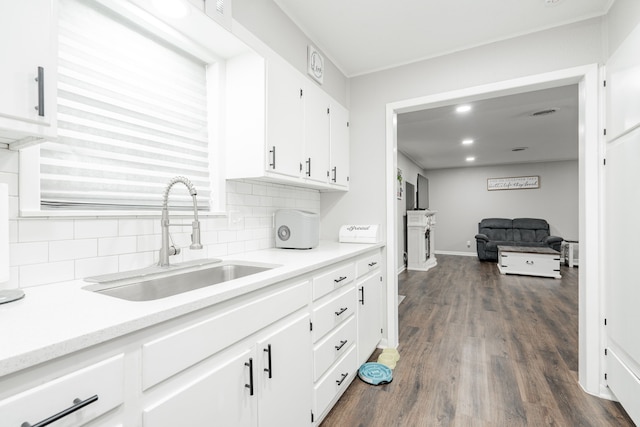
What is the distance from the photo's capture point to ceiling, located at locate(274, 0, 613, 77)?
2012 millimetres

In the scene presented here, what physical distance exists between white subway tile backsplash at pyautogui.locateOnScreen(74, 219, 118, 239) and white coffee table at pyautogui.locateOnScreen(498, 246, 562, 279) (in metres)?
6.67

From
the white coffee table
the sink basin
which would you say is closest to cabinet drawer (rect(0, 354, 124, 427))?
the sink basin

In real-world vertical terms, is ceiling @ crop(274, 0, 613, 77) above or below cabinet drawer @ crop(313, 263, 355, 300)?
above

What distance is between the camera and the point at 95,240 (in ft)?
4.11

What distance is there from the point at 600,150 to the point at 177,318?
261cm

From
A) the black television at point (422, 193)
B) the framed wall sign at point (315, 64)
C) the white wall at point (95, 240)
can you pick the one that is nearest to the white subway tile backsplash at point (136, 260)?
the white wall at point (95, 240)

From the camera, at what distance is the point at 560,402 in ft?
6.35

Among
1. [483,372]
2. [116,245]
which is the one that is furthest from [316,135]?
[483,372]

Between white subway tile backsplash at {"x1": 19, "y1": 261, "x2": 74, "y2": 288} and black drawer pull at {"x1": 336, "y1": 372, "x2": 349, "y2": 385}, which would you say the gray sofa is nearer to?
black drawer pull at {"x1": 336, "y1": 372, "x2": 349, "y2": 385}

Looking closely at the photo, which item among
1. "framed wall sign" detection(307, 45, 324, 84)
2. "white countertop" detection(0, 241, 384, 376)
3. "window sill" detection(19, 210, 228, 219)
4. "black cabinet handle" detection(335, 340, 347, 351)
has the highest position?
"framed wall sign" detection(307, 45, 324, 84)

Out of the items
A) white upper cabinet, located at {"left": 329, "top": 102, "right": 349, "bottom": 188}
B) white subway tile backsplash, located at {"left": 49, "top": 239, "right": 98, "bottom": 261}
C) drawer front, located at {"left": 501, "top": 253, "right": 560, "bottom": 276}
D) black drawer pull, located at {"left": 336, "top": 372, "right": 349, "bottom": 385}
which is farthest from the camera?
drawer front, located at {"left": 501, "top": 253, "right": 560, "bottom": 276}

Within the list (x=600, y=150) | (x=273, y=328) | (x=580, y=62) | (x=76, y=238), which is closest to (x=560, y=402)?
(x=600, y=150)

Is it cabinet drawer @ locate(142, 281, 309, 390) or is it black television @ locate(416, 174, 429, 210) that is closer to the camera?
cabinet drawer @ locate(142, 281, 309, 390)

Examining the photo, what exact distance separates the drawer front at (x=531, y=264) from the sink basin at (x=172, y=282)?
6.07 metres
